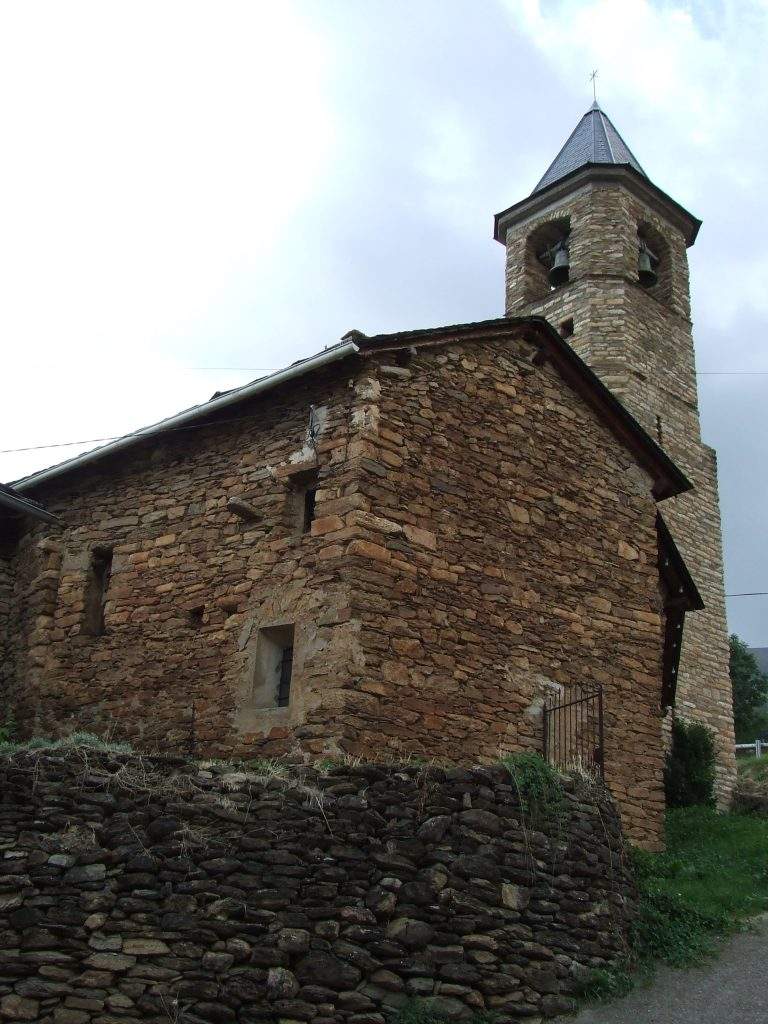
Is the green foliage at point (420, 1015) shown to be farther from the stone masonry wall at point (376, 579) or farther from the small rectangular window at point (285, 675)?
the small rectangular window at point (285, 675)

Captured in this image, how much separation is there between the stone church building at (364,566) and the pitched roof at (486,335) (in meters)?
0.03

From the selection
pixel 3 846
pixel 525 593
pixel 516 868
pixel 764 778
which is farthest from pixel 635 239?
pixel 3 846

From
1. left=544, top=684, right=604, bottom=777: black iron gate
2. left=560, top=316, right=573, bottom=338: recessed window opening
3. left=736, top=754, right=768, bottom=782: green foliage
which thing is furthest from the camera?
left=560, top=316, right=573, bottom=338: recessed window opening

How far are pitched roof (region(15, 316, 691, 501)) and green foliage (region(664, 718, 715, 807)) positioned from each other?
5.85 metres

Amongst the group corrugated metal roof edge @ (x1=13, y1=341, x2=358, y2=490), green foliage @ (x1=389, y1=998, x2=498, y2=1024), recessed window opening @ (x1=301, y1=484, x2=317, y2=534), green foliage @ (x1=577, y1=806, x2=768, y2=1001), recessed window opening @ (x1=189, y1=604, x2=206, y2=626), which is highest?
corrugated metal roof edge @ (x1=13, y1=341, x2=358, y2=490)

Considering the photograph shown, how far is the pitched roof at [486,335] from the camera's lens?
33.2ft

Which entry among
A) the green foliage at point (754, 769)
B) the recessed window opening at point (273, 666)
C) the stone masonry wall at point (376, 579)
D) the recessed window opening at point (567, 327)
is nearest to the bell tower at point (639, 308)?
the recessed window opening at point (567, 327)

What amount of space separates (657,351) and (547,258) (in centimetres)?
338

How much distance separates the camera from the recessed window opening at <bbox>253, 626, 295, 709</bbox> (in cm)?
957

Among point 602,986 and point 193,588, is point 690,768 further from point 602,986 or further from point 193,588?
point 193,588

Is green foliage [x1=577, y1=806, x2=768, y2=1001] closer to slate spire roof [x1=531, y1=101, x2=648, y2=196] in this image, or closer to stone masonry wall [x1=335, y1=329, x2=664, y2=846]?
stone masonry wall [x1=335, y1=329, x2=664, y2=846]

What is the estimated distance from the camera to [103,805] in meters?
7.43

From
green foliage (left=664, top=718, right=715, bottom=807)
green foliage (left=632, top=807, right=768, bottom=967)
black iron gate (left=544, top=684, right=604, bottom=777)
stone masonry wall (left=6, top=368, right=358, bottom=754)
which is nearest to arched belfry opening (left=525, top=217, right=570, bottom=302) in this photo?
green foliage (left=664, top=718, right=715, bottom=807)

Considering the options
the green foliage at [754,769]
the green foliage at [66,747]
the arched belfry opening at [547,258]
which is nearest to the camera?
the green foliage at [66,747]
